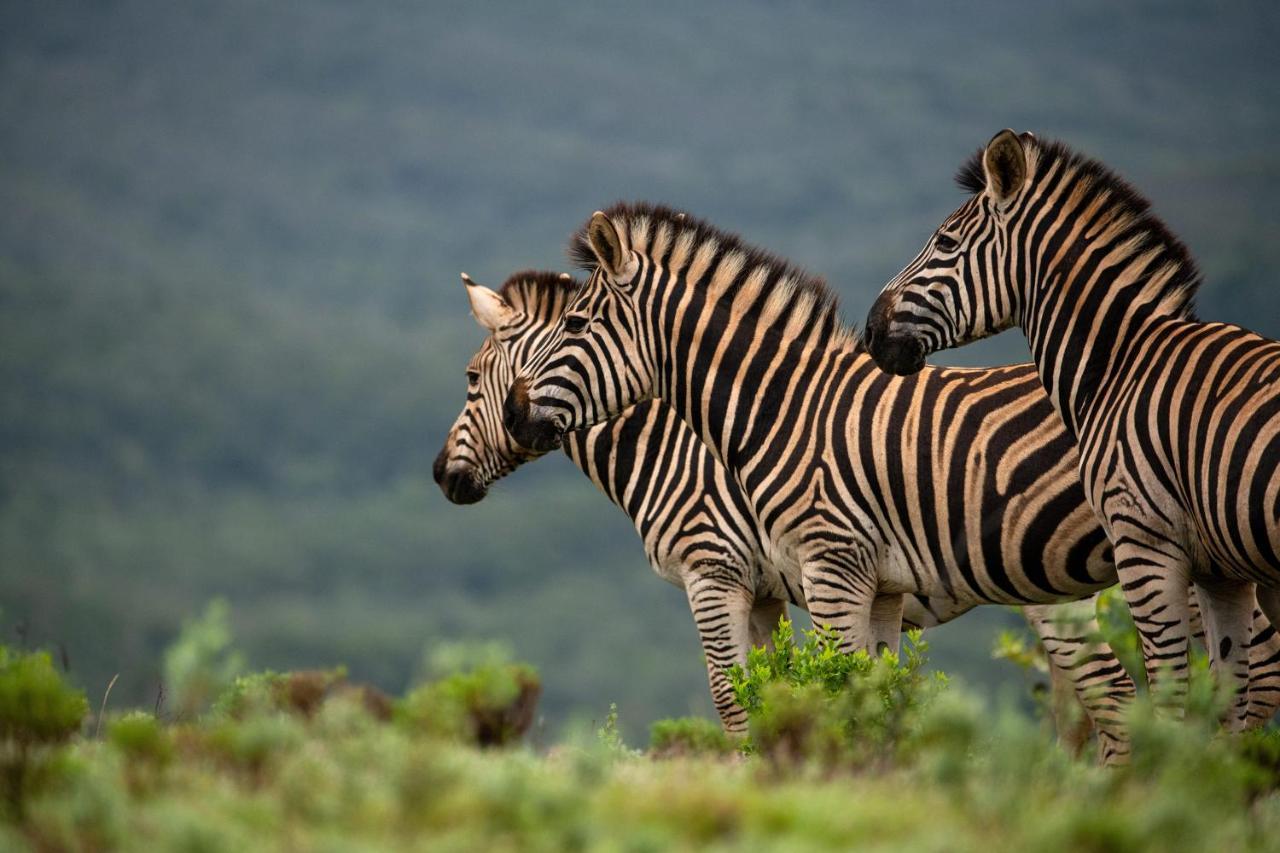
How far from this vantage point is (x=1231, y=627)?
7.15 metres

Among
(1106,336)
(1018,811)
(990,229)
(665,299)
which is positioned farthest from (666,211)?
(1018,811)

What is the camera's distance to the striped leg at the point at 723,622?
9328 mm

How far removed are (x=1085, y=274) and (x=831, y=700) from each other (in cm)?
301

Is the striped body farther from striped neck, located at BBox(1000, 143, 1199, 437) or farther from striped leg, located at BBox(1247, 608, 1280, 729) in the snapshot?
striped leg, located at BBox(1247, 608, 1280, 729)

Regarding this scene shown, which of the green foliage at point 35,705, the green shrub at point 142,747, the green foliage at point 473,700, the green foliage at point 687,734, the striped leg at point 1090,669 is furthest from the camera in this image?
the green foliage at point 687,734

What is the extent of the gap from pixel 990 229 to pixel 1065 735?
4.26 metres

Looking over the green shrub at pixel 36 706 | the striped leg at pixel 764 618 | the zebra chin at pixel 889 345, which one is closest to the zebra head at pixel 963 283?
the zebra chin at pixel 889 345

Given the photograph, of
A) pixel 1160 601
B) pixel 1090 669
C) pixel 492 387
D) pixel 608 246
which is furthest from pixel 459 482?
pixel 1160 601

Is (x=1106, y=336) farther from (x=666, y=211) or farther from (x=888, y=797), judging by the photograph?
(x=888, y=797)

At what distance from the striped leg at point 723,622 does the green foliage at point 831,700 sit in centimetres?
156

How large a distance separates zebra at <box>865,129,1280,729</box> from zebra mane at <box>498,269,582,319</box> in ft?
11.9

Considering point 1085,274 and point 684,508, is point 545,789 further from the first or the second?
point 684,508

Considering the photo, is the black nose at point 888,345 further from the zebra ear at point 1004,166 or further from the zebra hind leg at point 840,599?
the zebra hind leg at point 840,599

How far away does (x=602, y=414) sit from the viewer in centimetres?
888
